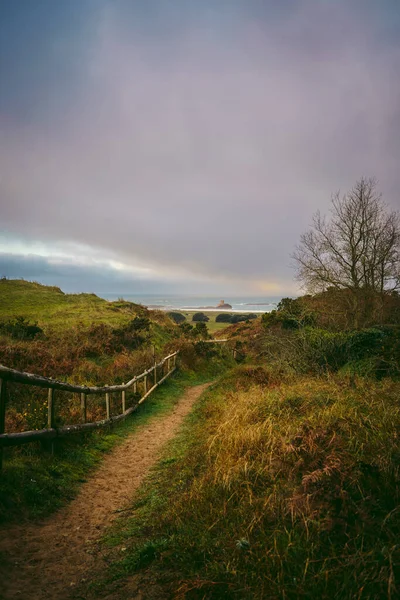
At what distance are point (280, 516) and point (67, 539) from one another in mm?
2810

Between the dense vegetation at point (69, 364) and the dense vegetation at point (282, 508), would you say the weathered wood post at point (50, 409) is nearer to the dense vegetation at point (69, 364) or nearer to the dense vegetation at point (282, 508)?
the dense vegetation at point (69, 364)

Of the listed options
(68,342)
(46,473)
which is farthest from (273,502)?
(68,342)

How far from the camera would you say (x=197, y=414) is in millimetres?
11055

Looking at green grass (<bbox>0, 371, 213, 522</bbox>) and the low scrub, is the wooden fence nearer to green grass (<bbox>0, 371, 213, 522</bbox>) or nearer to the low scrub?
green grass (<bbox>0, 371, 213, 522</bbox>)

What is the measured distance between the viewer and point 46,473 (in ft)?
18.6

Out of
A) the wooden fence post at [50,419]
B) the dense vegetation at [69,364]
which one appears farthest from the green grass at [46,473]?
the wooden fence post at [50,419]

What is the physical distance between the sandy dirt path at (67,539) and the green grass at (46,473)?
0.69 feet

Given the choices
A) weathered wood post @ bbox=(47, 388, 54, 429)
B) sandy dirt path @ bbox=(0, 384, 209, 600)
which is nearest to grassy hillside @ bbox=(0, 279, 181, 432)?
weathered wood post @ bbox=(47, 388, 54, 429)

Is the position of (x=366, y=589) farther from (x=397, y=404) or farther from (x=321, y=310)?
Answer: (x=321, y=310)

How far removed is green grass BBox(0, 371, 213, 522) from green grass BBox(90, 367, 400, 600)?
1.24 meters

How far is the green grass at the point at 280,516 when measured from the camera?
9.28ft

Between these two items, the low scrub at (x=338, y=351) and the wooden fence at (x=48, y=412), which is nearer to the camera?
the wooden fence at (x=48, y=412)

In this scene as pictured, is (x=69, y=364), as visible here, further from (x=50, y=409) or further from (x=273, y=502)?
(x=273, y=502)

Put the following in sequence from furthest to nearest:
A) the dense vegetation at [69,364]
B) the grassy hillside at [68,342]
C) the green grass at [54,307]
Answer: the green grass at [54,307]
the grassy hillside at [68,342]
the dense vegetation at [69,364]
